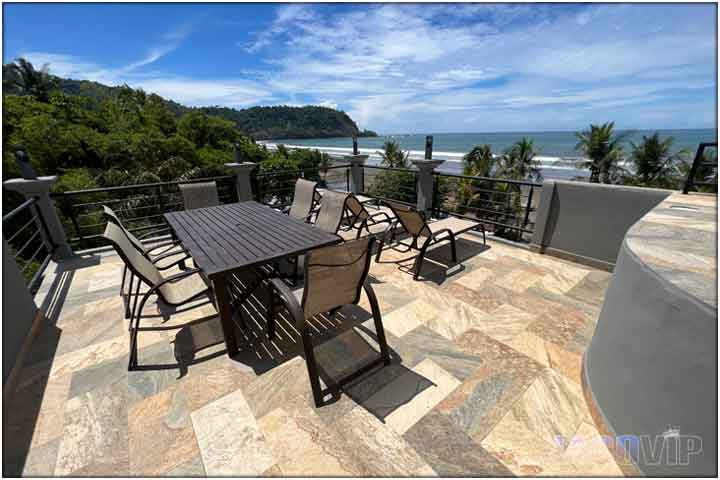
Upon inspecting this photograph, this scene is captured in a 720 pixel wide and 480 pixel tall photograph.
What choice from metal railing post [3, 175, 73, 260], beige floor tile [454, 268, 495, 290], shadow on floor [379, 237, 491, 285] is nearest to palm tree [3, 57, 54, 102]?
metal railing post [3, 175, 73, 260]

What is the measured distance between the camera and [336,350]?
94.1 inches

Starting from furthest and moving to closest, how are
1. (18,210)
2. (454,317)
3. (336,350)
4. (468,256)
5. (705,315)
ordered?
(468,256), (18,210), (454,317), (336,350), (705,315)

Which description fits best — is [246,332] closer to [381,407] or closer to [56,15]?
[381,407]

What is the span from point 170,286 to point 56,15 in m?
4.51

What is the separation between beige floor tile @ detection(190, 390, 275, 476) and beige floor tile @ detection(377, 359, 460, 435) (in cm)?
76

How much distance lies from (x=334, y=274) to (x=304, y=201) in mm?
2736

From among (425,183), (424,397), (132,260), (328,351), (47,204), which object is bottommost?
(424,397)

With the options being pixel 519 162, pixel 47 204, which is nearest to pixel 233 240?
pixel 47 204

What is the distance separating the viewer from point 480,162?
17094mm

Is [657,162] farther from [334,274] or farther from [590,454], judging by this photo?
[334,274]

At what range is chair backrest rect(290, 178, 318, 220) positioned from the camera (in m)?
4.35

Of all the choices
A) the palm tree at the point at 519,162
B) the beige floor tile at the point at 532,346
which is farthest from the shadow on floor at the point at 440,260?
the palm tree at the point at 519,162

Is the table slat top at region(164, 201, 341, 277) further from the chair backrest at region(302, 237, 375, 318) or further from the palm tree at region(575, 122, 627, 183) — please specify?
the palm tree at region(575, 122, 627, 183)

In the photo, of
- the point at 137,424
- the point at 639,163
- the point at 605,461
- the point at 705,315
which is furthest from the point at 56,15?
the point at 639,163
